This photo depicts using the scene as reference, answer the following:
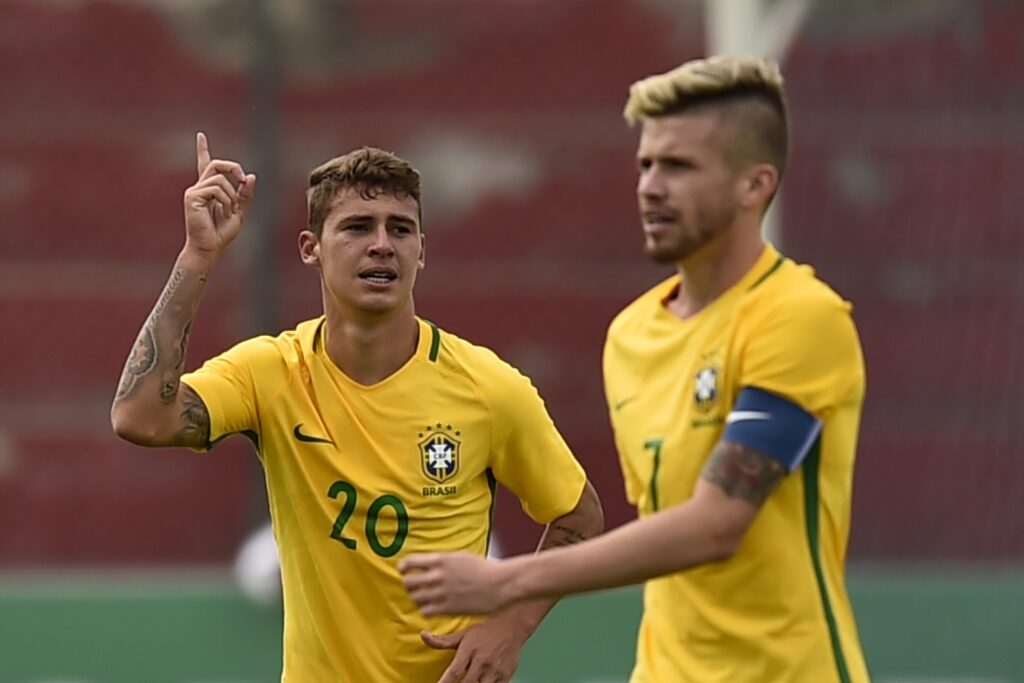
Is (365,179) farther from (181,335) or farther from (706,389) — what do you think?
(706,389)

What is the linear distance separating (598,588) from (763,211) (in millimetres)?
861

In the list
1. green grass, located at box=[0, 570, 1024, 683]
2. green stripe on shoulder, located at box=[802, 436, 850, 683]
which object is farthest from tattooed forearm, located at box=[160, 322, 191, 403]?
green grass, located at box=[0, 570, 1024, 683]

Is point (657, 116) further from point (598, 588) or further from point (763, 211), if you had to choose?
point (598, 588)

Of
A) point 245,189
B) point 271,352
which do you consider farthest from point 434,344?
point 245,189

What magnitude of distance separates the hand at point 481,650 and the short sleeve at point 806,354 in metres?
1.20

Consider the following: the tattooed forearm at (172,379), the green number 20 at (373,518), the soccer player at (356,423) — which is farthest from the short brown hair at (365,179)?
the green number 20 at (373,518)

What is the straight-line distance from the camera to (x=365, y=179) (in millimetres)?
5121

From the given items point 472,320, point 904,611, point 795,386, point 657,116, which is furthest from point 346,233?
point 472,320

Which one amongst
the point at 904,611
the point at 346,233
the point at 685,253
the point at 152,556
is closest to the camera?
the point at 685,253

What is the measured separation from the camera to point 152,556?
11.4 metres

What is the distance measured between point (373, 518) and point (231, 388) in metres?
0.44

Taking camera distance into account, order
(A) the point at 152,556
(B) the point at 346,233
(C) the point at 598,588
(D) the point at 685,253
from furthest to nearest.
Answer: (A) the point at 152,556 → (B) the point at 346,233 → (D) the point at 685,253 → (C) the point at 598,588

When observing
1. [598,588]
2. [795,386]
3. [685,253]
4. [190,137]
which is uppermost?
[190,137]

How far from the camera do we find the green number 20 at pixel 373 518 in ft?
16.8
